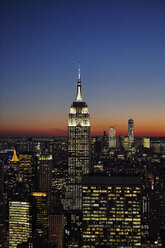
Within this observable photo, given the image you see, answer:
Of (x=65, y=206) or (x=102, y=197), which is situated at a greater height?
(x=102, y=197)

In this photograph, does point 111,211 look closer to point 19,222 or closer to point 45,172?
point 19,222

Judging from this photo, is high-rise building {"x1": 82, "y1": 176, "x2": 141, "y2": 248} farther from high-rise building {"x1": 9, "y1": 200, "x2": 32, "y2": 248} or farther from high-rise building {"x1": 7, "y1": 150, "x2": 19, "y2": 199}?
high-rise building {"x1": 7, "y1": 150, "x2": 19, "y2": 199}

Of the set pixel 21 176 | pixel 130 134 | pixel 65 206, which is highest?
pixel 130 134

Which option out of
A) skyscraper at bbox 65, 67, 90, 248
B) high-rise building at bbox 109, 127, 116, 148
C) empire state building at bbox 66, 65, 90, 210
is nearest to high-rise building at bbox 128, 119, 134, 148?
high-rise building at bbox 109, 127, 116, 148

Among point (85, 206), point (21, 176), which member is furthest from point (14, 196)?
point (85, 206)

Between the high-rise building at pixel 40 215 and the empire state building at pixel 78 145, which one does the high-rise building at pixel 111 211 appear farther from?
the empire state building at pixel 78 145

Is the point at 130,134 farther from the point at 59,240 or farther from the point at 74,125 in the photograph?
the point at 74,125

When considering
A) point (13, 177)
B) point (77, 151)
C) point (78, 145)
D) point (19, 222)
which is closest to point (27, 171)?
point (13, 177)

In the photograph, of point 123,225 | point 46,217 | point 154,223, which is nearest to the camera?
point 123,225
